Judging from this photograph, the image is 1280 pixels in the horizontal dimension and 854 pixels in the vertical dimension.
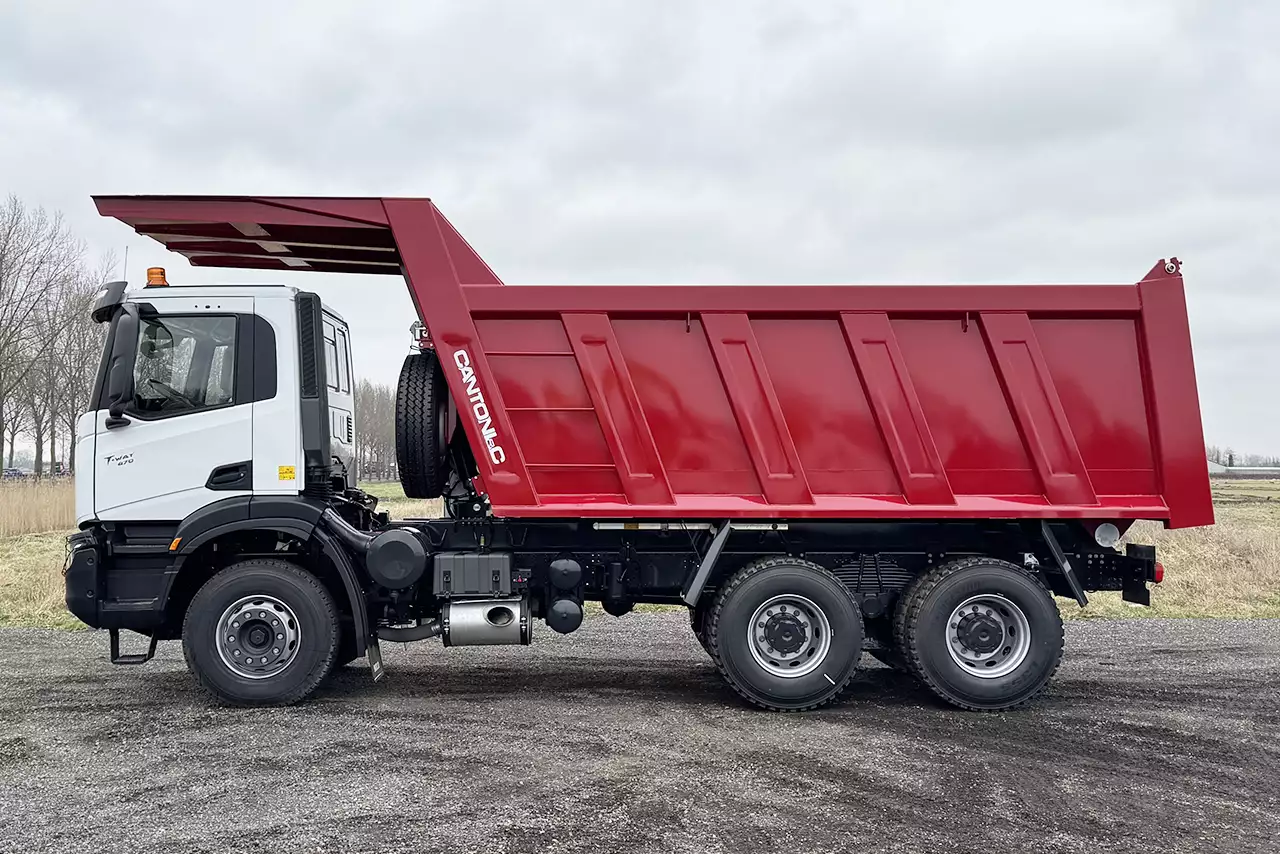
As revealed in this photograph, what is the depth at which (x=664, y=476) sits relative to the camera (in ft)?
20.3

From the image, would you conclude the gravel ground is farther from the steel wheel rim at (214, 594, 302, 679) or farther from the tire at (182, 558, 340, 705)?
the steel wheel rim at (214, 594, 302, 679)

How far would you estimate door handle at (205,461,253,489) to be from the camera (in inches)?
241

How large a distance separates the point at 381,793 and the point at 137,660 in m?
2.74

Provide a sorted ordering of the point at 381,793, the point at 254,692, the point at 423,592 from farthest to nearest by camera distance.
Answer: the point at 423,592 → the point at 254,692 → the point at 381,793

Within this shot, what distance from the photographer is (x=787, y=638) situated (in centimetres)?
616

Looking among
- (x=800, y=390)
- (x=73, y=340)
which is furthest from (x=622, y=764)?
(x=73, y=340)

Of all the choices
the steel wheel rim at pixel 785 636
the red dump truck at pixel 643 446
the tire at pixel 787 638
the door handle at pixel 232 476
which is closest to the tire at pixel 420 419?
the red dump truck at pixel 643 446

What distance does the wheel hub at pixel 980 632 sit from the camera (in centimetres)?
623

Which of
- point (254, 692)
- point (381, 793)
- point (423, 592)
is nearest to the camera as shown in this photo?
point (381, 793)

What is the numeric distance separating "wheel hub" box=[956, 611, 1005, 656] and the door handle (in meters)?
5.13

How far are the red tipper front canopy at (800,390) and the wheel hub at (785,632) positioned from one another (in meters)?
0.72

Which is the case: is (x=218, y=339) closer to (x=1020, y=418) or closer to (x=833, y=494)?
(x=833, y=494)

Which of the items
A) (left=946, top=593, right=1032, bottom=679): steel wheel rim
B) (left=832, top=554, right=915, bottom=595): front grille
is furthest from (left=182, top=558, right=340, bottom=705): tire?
(left=946, top=593, right=1032, bottom=679): steel wheel rim

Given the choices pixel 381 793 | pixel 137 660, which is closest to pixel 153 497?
pixel 137 660
